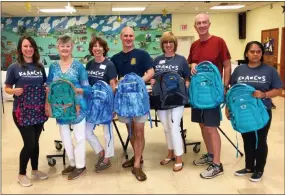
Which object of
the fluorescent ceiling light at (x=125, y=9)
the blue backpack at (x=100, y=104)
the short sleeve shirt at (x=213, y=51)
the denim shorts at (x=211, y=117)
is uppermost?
the fluorescent ceiling light at (x=125, y=9)

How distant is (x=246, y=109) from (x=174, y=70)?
0.77m

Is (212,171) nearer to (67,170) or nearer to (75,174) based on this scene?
(75,174)

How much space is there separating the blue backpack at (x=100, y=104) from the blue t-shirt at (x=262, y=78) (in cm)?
124

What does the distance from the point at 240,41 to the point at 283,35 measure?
2.99 meters

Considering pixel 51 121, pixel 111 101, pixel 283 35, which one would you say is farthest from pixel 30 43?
pixel 283 35

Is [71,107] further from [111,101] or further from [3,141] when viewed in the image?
[3,141]

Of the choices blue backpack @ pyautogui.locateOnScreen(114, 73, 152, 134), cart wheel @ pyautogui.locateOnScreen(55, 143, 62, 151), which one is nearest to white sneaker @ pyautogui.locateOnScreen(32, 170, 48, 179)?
cart wheel @ pyautogui.locateOnScreen(55, 143, 62, 151)

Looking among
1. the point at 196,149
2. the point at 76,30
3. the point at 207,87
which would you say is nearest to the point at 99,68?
the point at 207,87

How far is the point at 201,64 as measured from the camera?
3.01 meters

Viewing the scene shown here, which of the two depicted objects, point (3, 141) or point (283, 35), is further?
point (283, 35)

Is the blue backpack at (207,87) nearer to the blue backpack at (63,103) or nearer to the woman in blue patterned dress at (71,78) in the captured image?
the woman in blue patterned dress at (71,78)

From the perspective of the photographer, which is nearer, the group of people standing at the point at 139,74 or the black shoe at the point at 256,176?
the group of people standing at the point at 139,74

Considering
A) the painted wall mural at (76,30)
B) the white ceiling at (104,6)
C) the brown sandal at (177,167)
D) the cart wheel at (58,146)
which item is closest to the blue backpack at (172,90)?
the brown sandal at (177,167)

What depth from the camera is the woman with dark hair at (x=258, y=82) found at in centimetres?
269
